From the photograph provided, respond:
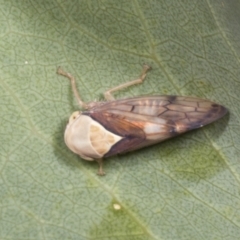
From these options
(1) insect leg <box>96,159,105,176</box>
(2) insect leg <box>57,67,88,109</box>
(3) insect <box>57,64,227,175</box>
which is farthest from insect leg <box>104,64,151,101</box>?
(1) insect leg <box>96,159,105,176</box>

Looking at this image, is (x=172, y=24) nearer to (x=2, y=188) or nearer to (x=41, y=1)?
(x=41, y=1)

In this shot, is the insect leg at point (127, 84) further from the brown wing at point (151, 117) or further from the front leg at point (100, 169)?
the front leg at point (100, 169)

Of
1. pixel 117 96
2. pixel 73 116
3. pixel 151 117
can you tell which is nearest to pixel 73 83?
pixel 73 116

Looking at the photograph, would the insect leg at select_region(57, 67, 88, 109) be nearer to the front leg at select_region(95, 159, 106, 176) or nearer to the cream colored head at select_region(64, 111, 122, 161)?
the cream colored head at select_region(64, 111, 122, 161)

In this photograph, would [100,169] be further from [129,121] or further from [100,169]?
[129,121]

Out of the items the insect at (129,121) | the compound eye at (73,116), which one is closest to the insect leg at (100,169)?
the insect at (129,121)

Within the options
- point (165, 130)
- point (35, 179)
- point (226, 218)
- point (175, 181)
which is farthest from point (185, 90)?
point (35, 179)
